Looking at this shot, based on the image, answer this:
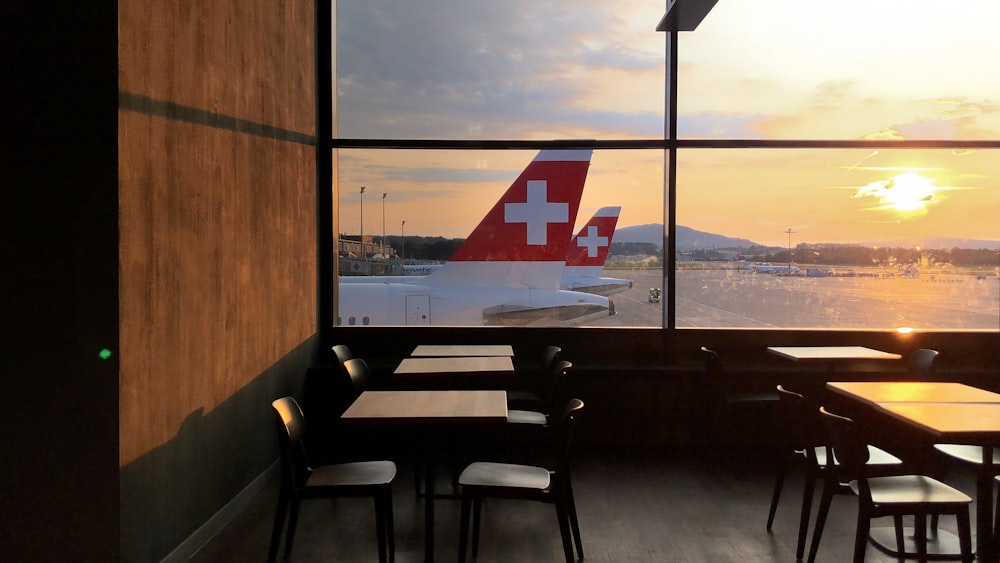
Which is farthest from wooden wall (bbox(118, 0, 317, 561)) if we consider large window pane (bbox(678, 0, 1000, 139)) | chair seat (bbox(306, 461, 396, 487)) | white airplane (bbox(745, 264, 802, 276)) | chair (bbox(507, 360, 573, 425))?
white airplane (bbox(745, 264, 802, 276))

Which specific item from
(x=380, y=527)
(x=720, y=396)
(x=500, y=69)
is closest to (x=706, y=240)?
(x=720, y=396)

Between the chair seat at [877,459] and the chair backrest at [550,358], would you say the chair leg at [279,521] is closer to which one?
the chair backrest at [550,358]

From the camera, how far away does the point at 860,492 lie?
2.52 m

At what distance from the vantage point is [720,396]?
4508 mm

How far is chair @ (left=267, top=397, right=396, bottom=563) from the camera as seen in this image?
2.67m

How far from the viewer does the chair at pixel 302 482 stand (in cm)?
267

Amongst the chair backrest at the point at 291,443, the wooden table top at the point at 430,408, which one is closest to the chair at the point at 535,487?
the wooden table top at the point at 430,408

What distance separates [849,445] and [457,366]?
7.15 feet

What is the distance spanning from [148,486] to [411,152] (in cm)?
339

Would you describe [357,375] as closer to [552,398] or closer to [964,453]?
[552,398]

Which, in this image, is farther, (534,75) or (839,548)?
(534,75)

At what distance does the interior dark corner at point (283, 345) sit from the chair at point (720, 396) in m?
0.04

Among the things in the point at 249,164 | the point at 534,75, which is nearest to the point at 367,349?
the point at 249,164
